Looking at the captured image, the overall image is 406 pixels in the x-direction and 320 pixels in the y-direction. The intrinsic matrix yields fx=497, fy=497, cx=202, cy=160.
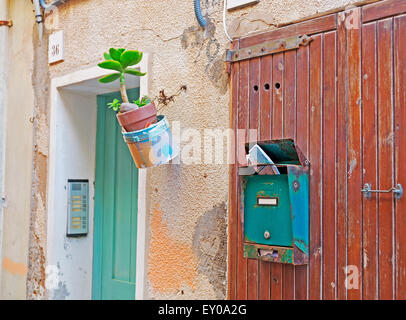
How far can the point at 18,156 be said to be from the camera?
448cm

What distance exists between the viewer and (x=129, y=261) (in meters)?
3.70

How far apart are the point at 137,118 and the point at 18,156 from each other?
7.15ft

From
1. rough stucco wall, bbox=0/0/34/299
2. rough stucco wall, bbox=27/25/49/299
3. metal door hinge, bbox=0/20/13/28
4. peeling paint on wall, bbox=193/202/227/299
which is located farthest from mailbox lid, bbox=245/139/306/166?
metal door hinge, bbox=0/20/13/28

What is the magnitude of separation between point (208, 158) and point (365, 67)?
1053 millimetres

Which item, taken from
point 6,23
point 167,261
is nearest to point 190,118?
point 167,261

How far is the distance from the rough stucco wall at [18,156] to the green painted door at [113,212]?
27.8 inches

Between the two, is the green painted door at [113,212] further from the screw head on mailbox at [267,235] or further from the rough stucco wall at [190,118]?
the screw head on mailbox at [267,235]

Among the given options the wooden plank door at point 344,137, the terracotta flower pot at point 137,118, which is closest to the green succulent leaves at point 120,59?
the terracotta flower pot at point 137,118

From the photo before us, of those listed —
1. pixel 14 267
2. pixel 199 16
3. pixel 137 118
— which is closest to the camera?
pixel 137 118

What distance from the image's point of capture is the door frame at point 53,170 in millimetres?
3219

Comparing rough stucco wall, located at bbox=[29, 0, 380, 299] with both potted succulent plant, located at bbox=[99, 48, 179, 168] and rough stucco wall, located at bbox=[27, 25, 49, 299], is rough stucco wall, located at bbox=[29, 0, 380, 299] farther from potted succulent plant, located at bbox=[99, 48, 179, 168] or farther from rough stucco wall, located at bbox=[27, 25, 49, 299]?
rough stucco wall, located at bbox=[27, 25, 49, 299]

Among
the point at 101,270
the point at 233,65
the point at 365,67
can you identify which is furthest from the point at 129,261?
the point at 365,67

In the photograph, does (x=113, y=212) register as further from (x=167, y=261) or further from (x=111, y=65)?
(x=111, y=65)

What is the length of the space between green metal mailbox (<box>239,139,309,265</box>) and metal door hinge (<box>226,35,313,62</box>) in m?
0.48
